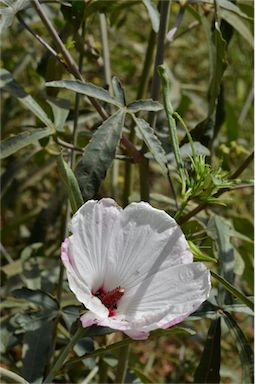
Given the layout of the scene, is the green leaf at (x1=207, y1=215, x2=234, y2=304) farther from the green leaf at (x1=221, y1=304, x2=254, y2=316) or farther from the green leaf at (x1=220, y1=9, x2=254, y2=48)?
the green leaf at (x1=220, y1=9, x2=254, y2=48)

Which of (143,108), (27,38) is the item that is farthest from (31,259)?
(27,38)

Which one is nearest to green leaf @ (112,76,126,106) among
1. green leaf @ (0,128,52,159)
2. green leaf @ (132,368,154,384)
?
green leaf @ (0,128,52,159)

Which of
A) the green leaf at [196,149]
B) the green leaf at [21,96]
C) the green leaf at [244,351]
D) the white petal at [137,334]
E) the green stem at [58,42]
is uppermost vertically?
the green stem at [58,42]

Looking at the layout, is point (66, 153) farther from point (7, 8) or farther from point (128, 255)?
point (128, 255)

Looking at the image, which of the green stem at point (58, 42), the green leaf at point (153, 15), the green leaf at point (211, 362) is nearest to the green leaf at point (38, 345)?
the green leaf at point (211, 362)

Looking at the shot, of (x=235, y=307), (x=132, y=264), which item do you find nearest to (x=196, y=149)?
(x=235, y=307)

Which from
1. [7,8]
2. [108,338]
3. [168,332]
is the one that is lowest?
[108,338]

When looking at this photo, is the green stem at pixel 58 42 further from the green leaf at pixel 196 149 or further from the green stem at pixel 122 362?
the green stem at pixel 122 362
